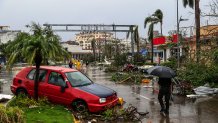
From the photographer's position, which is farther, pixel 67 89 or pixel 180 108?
pixel 180 108

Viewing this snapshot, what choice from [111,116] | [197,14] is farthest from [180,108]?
[197,14]

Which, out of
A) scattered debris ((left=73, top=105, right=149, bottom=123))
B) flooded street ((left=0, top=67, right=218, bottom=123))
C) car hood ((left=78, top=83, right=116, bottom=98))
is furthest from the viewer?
car hood ((left=78, top=83, right=116, bottom=98))

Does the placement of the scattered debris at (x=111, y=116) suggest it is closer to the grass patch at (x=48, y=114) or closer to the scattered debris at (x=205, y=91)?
the grass patch at (x=48, y=114)

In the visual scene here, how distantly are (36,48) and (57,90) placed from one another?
168 cm

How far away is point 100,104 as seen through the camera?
13.6 meters

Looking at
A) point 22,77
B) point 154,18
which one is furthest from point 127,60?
point 22,77

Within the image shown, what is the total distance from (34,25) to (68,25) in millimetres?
48251

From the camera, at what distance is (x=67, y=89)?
14.2 meters

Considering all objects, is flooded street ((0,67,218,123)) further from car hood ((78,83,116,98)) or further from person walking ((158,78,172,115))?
car hood ((78,83,116,98))

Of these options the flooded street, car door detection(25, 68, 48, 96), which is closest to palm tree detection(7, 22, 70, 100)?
car door detection(25, 68, 48, 96)

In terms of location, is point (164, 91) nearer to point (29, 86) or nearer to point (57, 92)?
point (57, 92)

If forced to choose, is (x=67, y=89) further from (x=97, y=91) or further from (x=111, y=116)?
(x=111, y=116)

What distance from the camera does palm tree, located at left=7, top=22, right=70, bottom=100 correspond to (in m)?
14.0

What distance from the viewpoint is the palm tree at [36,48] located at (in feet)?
45.9
